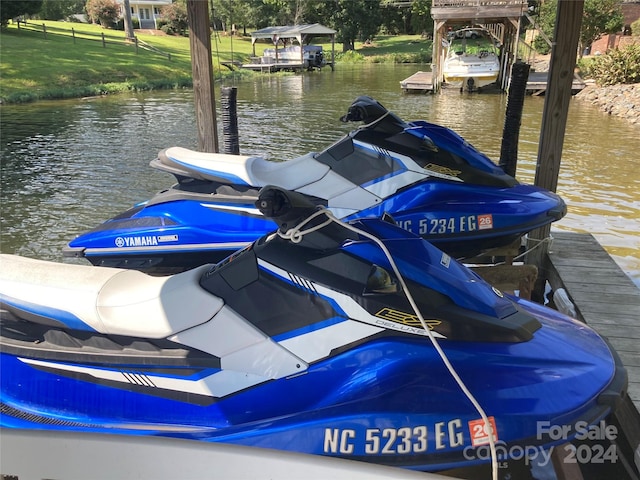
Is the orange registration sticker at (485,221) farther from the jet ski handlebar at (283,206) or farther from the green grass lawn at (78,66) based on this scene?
Result: the green grass lawn at (78,66)

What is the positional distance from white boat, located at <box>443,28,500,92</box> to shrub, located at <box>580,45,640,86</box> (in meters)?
3.45

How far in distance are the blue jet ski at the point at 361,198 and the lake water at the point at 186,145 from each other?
196cm

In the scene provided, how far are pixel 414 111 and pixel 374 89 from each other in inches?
240

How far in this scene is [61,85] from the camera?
19.0 metres

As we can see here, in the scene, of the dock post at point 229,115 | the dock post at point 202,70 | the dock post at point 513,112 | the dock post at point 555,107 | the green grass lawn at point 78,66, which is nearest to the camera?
the dock post at point 555,107

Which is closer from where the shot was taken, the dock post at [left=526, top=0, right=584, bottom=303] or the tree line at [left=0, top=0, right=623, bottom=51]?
the dock post at [left=526, top=0, right=584, bottom=303]

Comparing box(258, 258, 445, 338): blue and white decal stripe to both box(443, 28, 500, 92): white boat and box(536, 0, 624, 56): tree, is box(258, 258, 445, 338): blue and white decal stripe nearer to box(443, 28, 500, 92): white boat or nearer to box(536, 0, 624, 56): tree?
box(443, 28, 500, 92): white boat

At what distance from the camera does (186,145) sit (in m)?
10.4

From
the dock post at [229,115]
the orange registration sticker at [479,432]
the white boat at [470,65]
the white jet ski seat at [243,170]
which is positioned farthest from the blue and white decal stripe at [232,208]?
the white boat at [470,65]

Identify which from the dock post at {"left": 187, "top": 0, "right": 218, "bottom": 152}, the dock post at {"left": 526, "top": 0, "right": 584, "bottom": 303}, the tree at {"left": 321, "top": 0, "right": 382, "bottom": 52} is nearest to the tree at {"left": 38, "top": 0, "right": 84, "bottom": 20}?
the tree at {"left": 321, "top": 0, "right": 382, "bottom": 52}

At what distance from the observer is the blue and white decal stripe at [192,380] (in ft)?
5.89

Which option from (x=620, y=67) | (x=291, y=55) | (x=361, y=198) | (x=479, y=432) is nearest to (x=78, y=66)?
(x=291, y=55)

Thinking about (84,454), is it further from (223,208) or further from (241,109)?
(241,109)

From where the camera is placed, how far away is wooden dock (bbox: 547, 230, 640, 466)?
2385 mm
